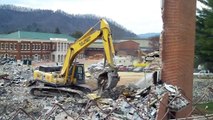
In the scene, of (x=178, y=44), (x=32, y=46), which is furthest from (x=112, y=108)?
(x=32, y=46)

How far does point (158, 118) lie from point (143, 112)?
1.20 meters

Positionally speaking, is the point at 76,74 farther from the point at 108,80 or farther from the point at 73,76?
the point at 108,80

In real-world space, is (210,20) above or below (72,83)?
above

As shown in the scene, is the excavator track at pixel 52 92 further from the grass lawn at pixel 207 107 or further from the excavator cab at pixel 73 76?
the grass lawn at pixel 207 107

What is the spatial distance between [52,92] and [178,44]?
1134 centimetres

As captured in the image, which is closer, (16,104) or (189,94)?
(189,94)

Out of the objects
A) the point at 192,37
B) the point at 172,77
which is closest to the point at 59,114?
the point at 172,77

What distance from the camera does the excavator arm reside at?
2115 cm

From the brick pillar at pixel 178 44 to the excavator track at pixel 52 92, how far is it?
8.99 metres

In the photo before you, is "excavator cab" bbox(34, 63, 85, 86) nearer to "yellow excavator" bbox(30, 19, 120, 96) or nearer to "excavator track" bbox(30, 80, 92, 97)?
"yellow excavator" bbox(30, 19, 120, 96)

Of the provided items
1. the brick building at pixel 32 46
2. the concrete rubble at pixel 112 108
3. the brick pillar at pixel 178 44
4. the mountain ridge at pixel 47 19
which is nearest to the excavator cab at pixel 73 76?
the concrete rubble at pixel 112 108

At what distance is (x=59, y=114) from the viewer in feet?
49.1

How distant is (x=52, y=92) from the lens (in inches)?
917

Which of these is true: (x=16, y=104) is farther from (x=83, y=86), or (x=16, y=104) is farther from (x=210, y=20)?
(x=210, y=20)
